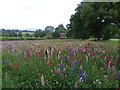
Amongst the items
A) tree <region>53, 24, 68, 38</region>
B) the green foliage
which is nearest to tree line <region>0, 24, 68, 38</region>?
tree <region>53, 24, 68, 38</region>

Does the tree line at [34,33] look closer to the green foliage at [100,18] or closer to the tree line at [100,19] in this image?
the tree line at [100,19]

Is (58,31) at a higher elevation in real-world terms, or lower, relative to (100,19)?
lower

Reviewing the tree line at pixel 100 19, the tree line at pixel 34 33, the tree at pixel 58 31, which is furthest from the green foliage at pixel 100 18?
the tree at pixel 58 31

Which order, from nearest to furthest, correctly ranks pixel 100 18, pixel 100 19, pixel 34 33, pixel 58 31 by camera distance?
pixel 34 33 → pixel 100 18 → pixel 100 19 → pixel 58 31

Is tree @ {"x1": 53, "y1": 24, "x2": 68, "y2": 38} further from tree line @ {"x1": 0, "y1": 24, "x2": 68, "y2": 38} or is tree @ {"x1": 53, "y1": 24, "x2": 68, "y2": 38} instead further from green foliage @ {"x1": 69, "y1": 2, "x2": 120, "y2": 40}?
green foliage @ {"x1": 69, "y1": 2, "x2": 120, "y2": 40}

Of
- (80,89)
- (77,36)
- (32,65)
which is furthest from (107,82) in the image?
(77,36)

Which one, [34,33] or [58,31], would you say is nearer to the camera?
[34,33]

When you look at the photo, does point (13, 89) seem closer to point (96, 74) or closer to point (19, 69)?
point (19, 69)

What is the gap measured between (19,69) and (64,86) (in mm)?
1454

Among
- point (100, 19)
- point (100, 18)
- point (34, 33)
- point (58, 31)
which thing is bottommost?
point (34, 33)

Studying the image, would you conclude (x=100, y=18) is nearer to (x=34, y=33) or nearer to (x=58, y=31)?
(x=34, y=33)

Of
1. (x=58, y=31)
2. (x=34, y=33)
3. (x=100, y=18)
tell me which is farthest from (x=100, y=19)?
(x=58, y=31)

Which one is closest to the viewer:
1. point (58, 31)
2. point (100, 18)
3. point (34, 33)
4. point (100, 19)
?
point (34, 33)

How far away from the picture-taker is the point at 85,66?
148 inches
